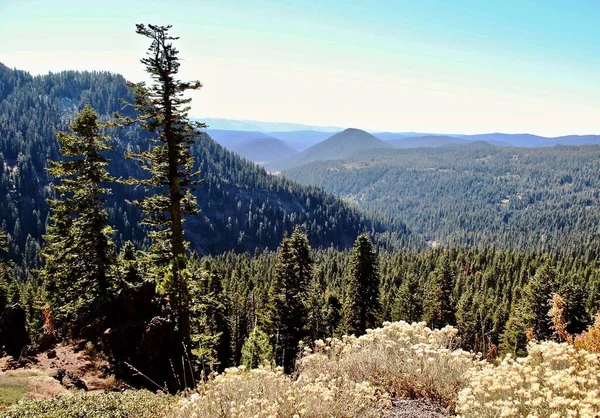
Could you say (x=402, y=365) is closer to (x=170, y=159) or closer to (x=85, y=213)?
(x=170, y=159)

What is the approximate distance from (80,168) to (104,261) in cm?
428

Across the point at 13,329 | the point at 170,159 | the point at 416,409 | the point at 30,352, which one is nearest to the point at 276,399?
the point at 416,409

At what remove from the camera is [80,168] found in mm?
17969

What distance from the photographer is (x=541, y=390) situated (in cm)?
483

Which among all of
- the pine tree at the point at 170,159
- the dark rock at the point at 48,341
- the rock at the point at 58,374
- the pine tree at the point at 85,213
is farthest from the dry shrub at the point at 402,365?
the pine tree at the point at 85,213

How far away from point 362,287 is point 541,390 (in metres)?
28.0

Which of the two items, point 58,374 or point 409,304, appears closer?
point 58,374

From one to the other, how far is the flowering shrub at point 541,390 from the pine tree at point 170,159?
1000cm

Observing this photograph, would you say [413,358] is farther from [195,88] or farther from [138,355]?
[138,355]

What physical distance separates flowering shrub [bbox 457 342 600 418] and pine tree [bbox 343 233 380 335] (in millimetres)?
26501

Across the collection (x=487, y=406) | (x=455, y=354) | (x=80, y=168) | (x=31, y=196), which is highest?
(x=80, y=168)

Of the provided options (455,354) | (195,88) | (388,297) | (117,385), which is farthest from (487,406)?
(388,297)

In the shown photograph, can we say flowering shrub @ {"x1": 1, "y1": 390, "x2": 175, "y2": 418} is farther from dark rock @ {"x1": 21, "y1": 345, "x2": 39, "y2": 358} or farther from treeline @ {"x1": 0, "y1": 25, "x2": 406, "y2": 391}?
dark rock @ {"x1": 21, "y1": 345, "x2": 39, "y2": 358}

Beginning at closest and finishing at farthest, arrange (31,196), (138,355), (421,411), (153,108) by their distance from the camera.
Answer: (421,411) < (153,108) < (138,355) < (31,196)
